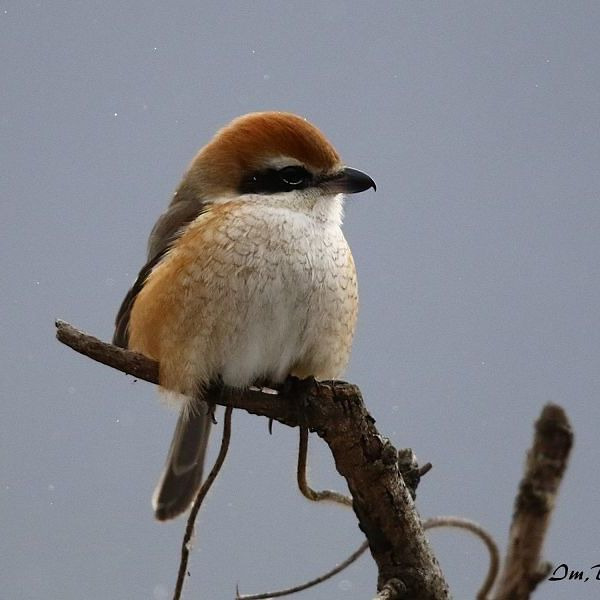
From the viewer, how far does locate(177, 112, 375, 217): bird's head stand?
1724 millimetres

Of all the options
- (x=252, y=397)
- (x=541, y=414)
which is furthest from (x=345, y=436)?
(x=541, y=414)

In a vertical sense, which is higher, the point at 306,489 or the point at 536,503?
the point at 536,503

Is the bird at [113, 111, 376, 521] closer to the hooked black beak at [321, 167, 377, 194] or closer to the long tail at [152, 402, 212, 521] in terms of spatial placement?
the hooked black beak at [321, 167, 377, 194]

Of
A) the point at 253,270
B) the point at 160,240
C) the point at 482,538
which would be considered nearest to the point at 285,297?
the point at 253,270

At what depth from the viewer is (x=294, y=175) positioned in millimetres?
1790

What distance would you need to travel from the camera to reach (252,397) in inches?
64.0

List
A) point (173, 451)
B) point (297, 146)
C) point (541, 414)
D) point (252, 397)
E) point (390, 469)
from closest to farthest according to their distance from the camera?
point (541, 414), point (390, 469), point (252, 397), point (297, 146), point (173, 451)

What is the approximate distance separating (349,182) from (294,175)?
106 millimetres

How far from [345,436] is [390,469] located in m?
0.09

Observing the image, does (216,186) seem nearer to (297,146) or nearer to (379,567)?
(297,146)

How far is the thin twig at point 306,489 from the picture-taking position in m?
1.62

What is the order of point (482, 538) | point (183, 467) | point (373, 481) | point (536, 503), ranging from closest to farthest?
1. point (536, 503)
2. point (373, 481)
3. point (482, 538)
4. point (183, 467)

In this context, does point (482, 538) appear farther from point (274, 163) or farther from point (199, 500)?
point (274, 163)

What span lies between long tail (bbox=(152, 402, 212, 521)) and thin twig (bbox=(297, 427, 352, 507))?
39cm
